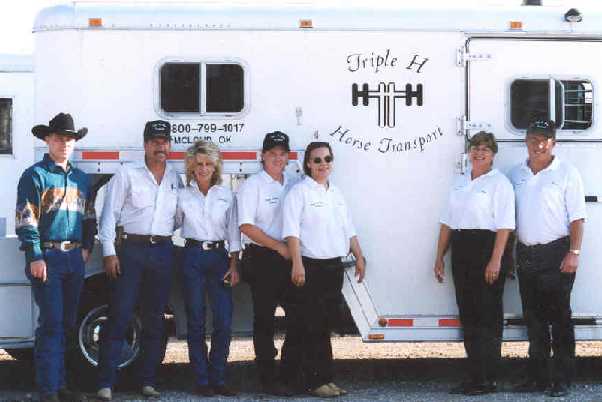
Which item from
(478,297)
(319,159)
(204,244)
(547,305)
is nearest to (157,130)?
(204,244)

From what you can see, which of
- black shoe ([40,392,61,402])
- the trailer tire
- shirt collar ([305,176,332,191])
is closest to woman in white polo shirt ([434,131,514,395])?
shirt collar ([305,176,332,191])

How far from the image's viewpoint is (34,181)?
6836 mm

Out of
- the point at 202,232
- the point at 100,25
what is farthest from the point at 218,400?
the point at 100,25

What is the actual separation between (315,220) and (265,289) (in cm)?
62

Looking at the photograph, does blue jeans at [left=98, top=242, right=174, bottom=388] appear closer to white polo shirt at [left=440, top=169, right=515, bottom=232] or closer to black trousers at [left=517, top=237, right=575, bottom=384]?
white polo shirt at [left=440, top=169, right=515, bottom=232]

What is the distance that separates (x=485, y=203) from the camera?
288 inches

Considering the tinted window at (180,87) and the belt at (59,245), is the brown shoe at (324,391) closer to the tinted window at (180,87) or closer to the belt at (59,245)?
the belt at (59,245)

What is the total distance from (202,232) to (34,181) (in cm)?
123

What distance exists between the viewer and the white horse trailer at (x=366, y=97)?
7.45 m

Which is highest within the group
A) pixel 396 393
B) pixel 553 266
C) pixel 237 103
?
pixel 237 103

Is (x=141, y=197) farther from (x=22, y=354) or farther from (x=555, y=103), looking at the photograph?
(x=555, y=103)

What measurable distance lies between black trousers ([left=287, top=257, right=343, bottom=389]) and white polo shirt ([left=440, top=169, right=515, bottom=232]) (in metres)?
0.98

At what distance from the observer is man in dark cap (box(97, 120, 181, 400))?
23.4 ft

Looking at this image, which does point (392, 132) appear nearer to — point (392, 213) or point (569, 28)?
Result: point (392, 213)
